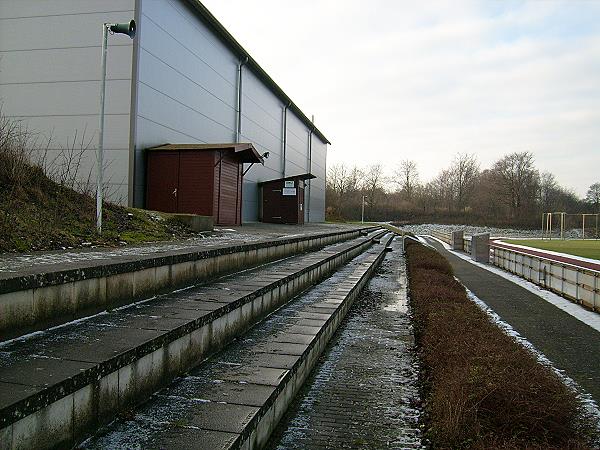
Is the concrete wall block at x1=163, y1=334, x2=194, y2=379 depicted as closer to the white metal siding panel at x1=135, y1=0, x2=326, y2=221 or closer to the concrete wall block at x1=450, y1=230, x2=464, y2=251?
the white metal siding panel at x1=135, y1=0, x2=326, y2=221

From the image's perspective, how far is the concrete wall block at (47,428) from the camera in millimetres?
1913

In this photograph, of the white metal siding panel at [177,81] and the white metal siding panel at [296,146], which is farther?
the white metal siding panel at [296,146]

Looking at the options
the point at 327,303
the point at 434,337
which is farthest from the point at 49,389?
the point at 327,303

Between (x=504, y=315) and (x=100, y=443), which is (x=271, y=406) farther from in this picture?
(x=504, y=315)

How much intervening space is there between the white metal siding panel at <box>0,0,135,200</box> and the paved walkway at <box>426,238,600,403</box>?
40.9 ft

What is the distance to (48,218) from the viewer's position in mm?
7023

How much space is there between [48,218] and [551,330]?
8166mm

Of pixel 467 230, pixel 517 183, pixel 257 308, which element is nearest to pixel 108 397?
pixel 257 308

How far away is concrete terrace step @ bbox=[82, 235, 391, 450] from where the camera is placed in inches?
97.3

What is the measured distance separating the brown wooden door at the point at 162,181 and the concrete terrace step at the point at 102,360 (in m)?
13.4

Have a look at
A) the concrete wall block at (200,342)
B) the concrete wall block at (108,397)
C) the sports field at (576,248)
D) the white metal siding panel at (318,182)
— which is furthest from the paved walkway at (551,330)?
the white metal siding panel at (318,182)

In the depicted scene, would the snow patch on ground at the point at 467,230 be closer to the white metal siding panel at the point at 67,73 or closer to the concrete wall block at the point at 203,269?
the white metal siding panel at the point at 67,73

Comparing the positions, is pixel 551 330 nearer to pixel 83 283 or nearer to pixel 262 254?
pixel 262 254

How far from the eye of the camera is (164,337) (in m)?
3.09
